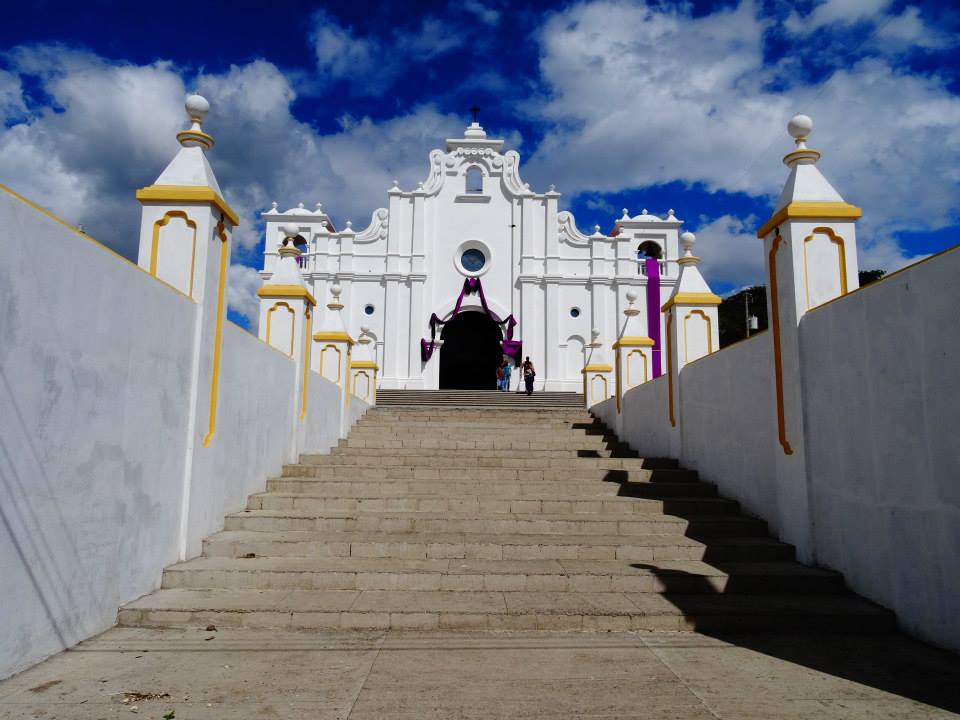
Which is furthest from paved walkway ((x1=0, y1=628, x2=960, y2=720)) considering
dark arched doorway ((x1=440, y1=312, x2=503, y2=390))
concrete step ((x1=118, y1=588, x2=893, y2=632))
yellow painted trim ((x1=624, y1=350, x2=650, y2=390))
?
dark arched doorway ((x1=440, y1=312, x2=503, y2=390))

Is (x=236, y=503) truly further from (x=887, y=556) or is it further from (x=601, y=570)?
(x=887, y=556)

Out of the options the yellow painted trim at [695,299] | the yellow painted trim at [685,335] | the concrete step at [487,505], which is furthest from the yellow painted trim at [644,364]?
the concrete step at [487,505]

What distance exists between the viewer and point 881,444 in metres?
4.70

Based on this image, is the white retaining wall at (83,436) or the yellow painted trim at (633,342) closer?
the white retaining wall at (83,436)

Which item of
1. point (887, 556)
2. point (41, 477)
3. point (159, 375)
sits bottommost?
point (887, 556)

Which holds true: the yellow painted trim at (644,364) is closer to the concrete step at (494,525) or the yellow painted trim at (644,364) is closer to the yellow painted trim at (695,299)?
the yellow painted trim at (695,299)

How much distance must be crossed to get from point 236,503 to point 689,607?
177 inches

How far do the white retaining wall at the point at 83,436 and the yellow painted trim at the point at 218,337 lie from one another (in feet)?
0.54

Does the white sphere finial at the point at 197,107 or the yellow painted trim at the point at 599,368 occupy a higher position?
the white sphere finial at the point at 197,107

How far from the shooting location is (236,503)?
6.74 m

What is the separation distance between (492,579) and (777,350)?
11.2 ft

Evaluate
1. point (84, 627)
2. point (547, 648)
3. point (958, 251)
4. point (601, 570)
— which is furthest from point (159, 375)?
point (958, 251)

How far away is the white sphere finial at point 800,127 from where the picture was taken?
625 cm

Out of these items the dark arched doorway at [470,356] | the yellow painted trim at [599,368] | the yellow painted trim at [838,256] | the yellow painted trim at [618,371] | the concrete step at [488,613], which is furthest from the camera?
the dark arched doorway at [470,356]
